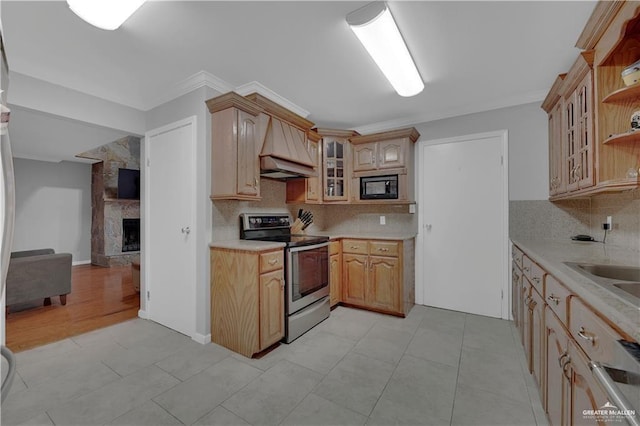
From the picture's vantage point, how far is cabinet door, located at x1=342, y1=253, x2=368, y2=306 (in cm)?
334

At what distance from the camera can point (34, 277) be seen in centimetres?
324

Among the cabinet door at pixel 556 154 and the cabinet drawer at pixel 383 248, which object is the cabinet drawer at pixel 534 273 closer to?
the cabinet door at pixel 556 154

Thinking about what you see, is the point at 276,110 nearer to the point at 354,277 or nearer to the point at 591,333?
the point at 354,277

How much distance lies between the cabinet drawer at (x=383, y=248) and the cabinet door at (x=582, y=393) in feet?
6.66

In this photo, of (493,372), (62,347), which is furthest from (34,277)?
(493,372)

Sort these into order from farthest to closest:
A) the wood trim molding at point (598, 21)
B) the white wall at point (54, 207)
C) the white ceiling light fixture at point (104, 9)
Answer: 1. the white wall at point (54, 207)
2. the white ceiling light fixture at point (104, 9)
3. the wood trim molding at point (598, 21)

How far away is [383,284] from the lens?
3195 millimetres

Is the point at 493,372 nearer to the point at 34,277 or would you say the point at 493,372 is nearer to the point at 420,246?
the point at 420,246

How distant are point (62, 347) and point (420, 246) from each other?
152 inches

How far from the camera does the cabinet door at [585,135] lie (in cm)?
173

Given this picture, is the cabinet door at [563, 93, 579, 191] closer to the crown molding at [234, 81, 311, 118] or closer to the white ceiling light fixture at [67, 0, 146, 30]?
the crown molding at [234, 81, 311, 118]

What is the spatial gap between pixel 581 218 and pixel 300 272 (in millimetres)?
2819

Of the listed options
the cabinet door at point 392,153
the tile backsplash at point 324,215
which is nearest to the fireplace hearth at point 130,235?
the tile backsplash at point 324,215

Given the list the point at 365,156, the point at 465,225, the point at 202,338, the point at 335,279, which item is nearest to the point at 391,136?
the point at 365,156
